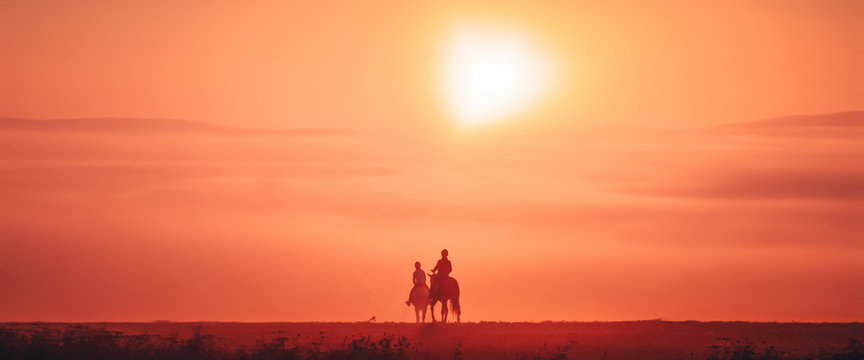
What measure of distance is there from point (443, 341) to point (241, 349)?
6.15 m

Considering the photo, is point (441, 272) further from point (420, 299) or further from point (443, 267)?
point (420, 299)

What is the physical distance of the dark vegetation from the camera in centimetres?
3192

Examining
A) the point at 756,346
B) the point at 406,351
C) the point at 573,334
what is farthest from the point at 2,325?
the point at 756,346

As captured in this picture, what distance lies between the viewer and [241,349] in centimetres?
3231

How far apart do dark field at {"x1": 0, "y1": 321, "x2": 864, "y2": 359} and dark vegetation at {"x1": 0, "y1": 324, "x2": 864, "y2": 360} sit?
3 centimetres

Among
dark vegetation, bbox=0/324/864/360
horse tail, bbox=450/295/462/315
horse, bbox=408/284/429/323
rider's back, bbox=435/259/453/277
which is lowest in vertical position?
dark vegetation, bbox=0/324/864/360

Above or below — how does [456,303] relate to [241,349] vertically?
above

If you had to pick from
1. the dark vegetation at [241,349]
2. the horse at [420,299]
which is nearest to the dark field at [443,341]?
the dark vegetation at [241,349]

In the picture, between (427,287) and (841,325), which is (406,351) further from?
(841,325)

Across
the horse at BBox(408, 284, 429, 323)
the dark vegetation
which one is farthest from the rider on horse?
the dark vegetation

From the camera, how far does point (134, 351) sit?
105 ft

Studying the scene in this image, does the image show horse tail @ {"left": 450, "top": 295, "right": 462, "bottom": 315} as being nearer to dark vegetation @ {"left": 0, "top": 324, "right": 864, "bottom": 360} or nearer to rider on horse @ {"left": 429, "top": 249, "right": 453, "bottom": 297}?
rider on horse @ {"left": 429, "top": 249, "right": 453, "bottom": 297}

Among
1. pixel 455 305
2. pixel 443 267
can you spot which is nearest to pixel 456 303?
pixel 455 305

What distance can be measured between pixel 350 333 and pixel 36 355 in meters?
9.40
